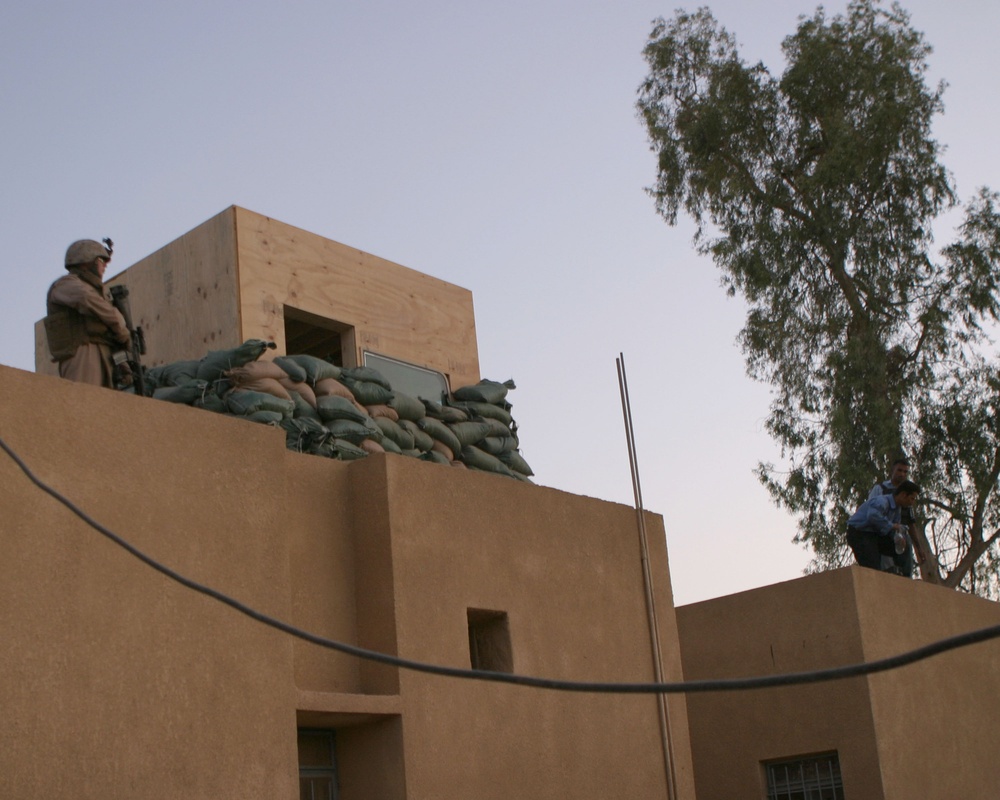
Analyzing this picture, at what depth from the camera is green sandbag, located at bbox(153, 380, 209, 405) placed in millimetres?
10645

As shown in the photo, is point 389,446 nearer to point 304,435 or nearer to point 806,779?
point 304,435

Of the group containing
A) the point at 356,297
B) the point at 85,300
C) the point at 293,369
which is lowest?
the point at 85,300

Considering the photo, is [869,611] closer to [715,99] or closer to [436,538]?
[436,538]

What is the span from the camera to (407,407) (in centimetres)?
1218

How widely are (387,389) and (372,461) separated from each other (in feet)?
9.51

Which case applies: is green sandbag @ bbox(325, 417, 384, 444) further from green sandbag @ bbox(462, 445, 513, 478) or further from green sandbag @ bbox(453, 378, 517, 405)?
green sandbag @ bbox(453, 378, 517, 405)

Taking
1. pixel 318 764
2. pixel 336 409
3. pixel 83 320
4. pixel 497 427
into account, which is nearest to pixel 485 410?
pixel 497 427

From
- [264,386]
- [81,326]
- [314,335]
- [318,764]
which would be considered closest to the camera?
[81,326]

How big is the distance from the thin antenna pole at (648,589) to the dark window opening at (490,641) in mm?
1463

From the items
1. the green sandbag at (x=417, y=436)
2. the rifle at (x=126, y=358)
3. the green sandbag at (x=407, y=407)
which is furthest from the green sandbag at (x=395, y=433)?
the rifle at (x=126, y=358)

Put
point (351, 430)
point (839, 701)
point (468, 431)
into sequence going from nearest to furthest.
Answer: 1. point (351, 430)
2. point (839, 701)
3. point (468, 431)

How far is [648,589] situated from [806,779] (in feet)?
7.91

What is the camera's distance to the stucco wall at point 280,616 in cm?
685

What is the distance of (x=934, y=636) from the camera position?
12.8 metres
